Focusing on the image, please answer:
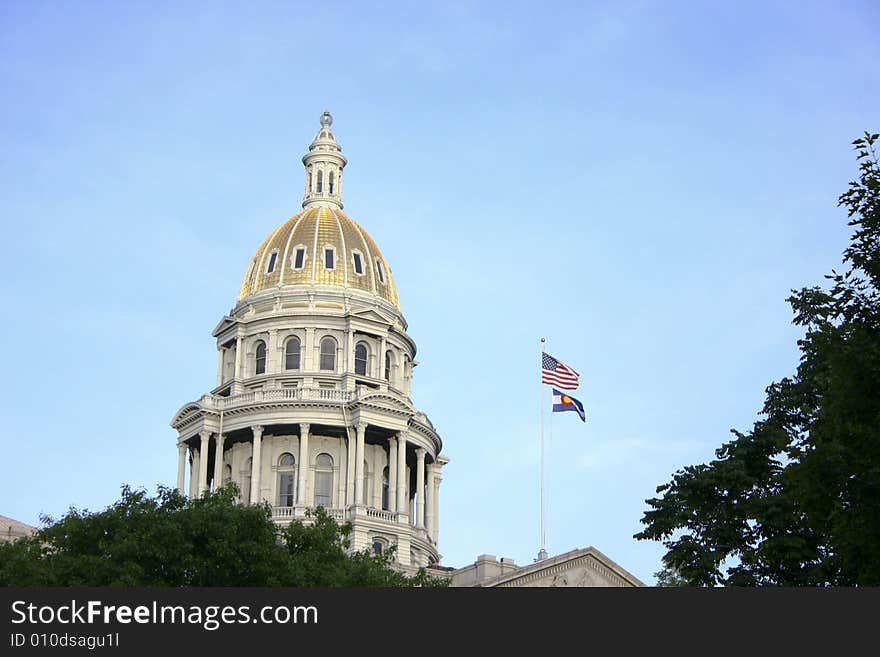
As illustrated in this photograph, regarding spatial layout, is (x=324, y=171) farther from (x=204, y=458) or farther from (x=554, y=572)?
(x=554, y=572)

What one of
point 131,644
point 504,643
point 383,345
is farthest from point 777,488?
point 383,345

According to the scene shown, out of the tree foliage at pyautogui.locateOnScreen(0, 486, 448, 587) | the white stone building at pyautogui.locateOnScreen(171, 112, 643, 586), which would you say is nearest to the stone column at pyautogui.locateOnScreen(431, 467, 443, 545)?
the white stone building at pyautogui.locateOnScreen(171, 112, 643, 586)

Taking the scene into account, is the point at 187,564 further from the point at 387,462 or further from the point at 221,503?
the point at 387,462

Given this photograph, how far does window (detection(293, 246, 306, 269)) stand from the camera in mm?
103438

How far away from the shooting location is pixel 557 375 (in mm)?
82875

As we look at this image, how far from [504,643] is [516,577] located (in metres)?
52.8

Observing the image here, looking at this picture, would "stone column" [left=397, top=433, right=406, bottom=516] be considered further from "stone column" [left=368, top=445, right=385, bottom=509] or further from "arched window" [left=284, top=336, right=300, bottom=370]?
"arched window" [left=284, top=336, right=300, bottom=370]

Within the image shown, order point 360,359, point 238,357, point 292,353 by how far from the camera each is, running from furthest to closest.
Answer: point 238,357
point 360,359
point 292,353

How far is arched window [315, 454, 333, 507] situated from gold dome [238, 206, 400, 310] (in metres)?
12.5

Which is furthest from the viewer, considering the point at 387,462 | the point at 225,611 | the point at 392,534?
the point at 387,462

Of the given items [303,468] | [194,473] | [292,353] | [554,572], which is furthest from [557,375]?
[194,473]

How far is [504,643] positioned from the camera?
27062 millimetres

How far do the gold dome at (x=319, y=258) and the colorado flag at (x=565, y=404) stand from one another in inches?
919

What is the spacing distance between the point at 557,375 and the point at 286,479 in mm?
22794
